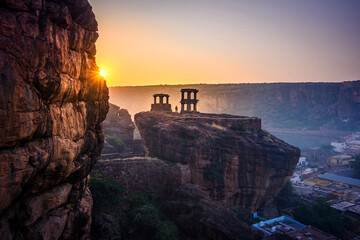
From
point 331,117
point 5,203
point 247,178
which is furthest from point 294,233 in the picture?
point 331,117

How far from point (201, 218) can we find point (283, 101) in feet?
424

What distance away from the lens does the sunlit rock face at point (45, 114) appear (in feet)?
24.5

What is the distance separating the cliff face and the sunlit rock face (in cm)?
1196

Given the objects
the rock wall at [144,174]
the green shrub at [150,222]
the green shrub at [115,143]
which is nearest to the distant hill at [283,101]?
the green shrub at [115,143]

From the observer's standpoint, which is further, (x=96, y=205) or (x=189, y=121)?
(x=189, y=121)

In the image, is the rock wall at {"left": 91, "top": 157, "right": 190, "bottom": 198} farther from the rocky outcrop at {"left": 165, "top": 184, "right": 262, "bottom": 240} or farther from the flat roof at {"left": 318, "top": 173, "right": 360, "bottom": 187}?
the flat roof at {"left": 318, "top": 173, "right": 360, "bottom": 187}

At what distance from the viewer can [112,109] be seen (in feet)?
156

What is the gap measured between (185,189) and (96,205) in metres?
6.50

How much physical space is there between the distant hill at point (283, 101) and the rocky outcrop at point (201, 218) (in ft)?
388

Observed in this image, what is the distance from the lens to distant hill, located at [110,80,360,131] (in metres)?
131

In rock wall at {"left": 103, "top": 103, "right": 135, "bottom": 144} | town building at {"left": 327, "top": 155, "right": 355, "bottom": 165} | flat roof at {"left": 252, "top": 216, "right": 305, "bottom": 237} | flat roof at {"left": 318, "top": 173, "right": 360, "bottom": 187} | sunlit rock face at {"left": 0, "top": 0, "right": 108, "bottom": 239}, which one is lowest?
town building at {"left": 327, "top": 155, "right": 355, "bottom": 165}

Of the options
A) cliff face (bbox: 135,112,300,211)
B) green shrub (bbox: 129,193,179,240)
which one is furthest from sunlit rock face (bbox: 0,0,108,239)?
cliff face (bbox: 135,112,300,211)

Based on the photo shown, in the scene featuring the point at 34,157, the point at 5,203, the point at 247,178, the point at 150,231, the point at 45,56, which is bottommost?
the point at 150,231

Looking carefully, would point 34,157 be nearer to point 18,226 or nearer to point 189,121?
point 18,226
